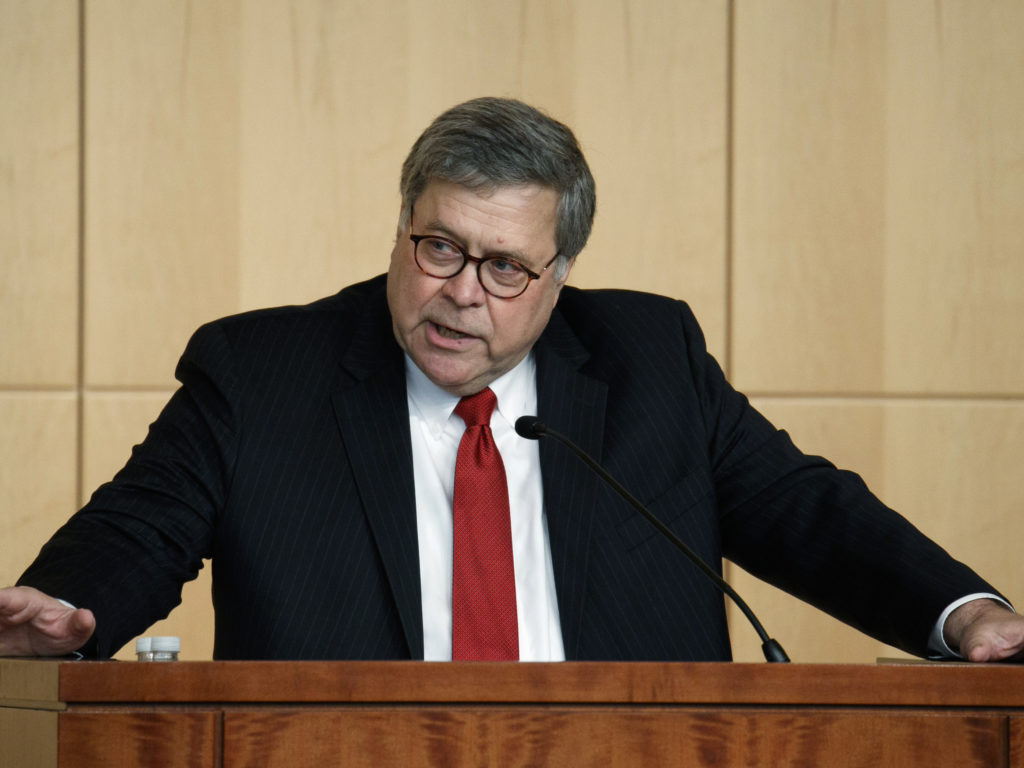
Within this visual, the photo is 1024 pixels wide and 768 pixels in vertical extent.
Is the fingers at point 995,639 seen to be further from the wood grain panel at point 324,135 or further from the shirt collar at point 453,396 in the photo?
the wood grain panel at point 324,135

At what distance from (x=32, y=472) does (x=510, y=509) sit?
138cm

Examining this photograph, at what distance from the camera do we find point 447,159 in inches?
73.0

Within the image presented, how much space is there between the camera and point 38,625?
133 cm

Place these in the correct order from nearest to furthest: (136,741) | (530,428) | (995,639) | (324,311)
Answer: (136,741)
(995,639)
(530,428)
(324,311)

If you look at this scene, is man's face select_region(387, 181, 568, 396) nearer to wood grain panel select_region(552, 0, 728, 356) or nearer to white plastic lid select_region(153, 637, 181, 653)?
white plastic lid select_region(153, 637, 181, 653)

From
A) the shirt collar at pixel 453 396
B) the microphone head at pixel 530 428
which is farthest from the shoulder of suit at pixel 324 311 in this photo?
the microphone head at pixel 530 428

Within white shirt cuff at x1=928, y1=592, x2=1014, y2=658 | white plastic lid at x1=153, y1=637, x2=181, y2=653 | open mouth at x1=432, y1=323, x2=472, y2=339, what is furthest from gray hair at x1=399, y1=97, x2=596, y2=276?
white plastic lid at x1=153, y1=637, x2=181, y2=653

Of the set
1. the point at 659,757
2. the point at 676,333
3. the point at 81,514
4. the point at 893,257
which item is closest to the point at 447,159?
the point at 676,333

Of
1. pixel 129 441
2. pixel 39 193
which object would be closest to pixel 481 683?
pixel 129 441

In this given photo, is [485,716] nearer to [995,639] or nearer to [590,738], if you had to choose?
[590,738]

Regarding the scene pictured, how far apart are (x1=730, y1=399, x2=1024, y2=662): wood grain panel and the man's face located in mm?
1225

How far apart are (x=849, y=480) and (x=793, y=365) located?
3.39ft

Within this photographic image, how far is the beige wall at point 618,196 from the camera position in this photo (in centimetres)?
283

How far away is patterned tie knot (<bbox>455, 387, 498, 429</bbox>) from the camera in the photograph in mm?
1922
